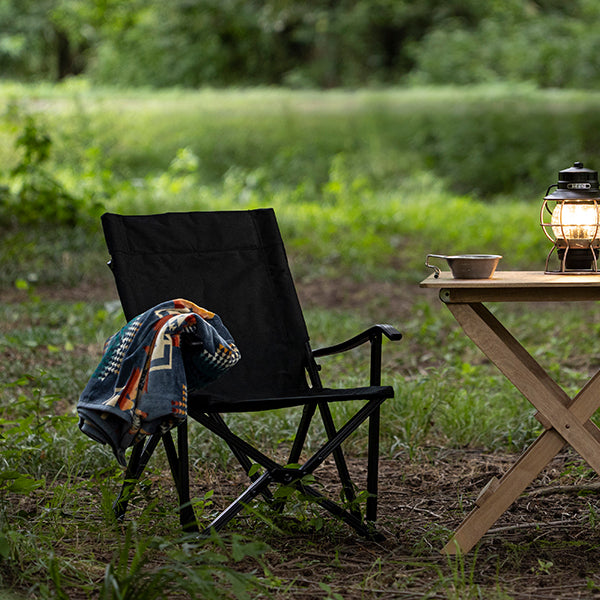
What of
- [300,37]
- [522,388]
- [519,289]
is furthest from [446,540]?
[300,37]

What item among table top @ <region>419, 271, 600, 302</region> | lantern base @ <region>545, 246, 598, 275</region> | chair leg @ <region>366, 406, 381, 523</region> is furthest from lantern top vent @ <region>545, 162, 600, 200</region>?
chair leg @ <region>366, 406, 381, 523</region>

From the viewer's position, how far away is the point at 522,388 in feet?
7.84

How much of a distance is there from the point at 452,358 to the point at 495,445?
1.36m

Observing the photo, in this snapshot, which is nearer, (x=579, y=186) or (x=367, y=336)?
Result: (x=579, y=186)

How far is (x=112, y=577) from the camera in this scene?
1901 mm

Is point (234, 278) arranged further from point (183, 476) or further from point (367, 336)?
point (183, 476)

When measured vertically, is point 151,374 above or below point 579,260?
below

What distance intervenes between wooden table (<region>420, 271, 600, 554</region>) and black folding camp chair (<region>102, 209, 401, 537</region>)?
23 cm

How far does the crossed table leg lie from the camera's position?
238cm

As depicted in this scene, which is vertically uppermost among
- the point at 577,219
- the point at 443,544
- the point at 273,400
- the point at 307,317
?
the point at 577,219

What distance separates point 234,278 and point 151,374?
0.83 m

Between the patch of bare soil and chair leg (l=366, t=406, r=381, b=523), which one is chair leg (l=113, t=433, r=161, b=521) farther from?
chair leg (l=366, t=406, r=381, b=523)

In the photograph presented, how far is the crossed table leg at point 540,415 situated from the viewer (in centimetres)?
238

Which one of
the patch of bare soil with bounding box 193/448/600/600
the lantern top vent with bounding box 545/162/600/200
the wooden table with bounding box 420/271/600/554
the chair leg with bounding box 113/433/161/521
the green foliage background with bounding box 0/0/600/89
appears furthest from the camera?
the green foliage background with bounding box 0/0/600/89
